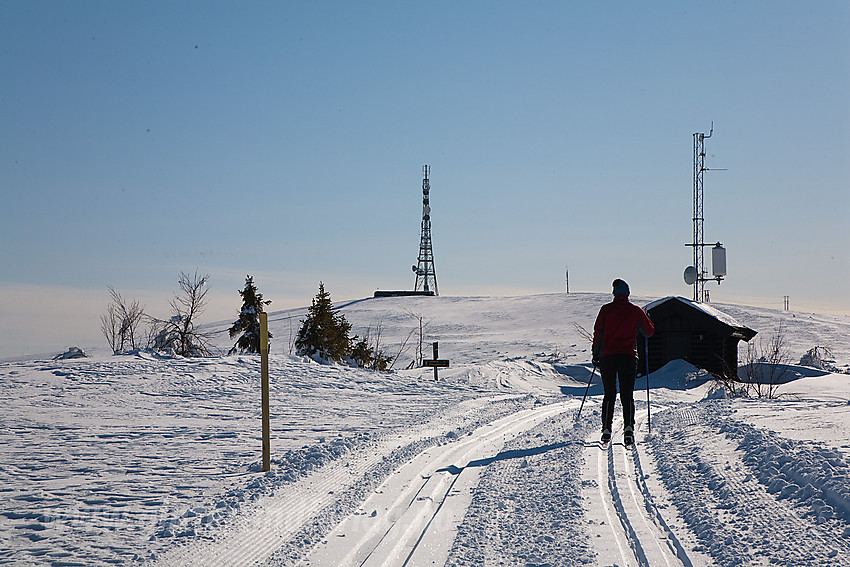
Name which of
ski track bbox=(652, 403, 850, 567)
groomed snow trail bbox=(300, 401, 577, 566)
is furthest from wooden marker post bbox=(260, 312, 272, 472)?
ski track bbox=(652, 403, 850, 567)

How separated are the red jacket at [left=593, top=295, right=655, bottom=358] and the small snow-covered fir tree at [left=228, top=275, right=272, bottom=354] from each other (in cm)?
2676

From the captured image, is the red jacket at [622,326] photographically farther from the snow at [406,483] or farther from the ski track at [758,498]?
the ski track at [758,498]

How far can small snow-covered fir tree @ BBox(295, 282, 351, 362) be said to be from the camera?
3109 centimetres

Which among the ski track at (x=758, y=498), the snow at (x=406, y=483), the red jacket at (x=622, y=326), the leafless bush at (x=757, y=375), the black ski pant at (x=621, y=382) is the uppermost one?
the red jacket at (x=622, y=326)

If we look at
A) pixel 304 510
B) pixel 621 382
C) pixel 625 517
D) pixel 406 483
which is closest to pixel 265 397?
pixel 406 483

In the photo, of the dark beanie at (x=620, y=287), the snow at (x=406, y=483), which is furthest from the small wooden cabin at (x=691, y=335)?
the dark beanie at (x=620, y=287)

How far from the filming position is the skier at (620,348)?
321 inches

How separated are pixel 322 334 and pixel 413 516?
2683cm

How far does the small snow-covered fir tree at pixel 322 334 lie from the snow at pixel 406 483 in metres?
17.3

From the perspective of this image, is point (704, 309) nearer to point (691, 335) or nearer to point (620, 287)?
point (691, 335)

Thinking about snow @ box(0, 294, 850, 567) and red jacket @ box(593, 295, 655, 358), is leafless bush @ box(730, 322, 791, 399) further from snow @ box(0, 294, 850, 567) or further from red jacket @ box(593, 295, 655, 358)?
red jacket @ box(593, 295, 655, 358)

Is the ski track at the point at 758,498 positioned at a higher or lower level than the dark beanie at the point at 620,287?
lower

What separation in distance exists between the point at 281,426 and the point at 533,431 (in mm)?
3735

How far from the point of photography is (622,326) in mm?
8227
